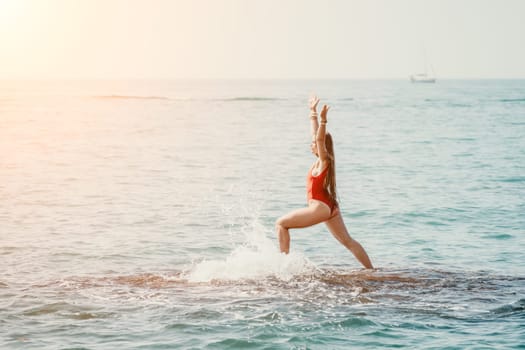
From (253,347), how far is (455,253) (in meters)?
6.71

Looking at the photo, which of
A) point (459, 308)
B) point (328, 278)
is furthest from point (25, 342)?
point (459, 308)

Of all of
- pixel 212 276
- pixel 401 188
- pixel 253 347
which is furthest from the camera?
pixel 401 188

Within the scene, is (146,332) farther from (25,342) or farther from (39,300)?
(39,300)

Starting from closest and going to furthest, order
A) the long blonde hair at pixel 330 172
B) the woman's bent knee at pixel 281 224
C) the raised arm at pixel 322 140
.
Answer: the raised arm at pixel 322 140, the long blonde hair at pixel 330 172, the woman's bent knee at pixel 281 224

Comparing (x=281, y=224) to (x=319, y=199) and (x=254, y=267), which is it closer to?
(x=319, y=199)

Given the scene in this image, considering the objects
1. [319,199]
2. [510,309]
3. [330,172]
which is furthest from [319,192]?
[510,309]

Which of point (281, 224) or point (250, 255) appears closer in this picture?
point (281, 224)

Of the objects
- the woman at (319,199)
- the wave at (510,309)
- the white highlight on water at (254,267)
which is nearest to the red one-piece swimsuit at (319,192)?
the woman at (319,199)

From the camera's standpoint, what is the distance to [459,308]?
10641 millimetres

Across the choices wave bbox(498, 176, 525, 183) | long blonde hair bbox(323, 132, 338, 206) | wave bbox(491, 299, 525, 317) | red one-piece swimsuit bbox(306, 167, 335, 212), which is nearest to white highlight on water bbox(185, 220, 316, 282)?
red one-piece swimsuit bbox(306, 167, 335, 212)

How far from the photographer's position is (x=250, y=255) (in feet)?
42.0

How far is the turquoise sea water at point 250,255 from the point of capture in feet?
32.3

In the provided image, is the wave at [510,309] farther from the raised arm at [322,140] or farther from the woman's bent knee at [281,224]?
the woman's bent knee at [281,224]

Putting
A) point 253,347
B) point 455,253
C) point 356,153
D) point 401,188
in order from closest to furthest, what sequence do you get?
point 253,347
point 455,253
point 401,188
point 356,153
